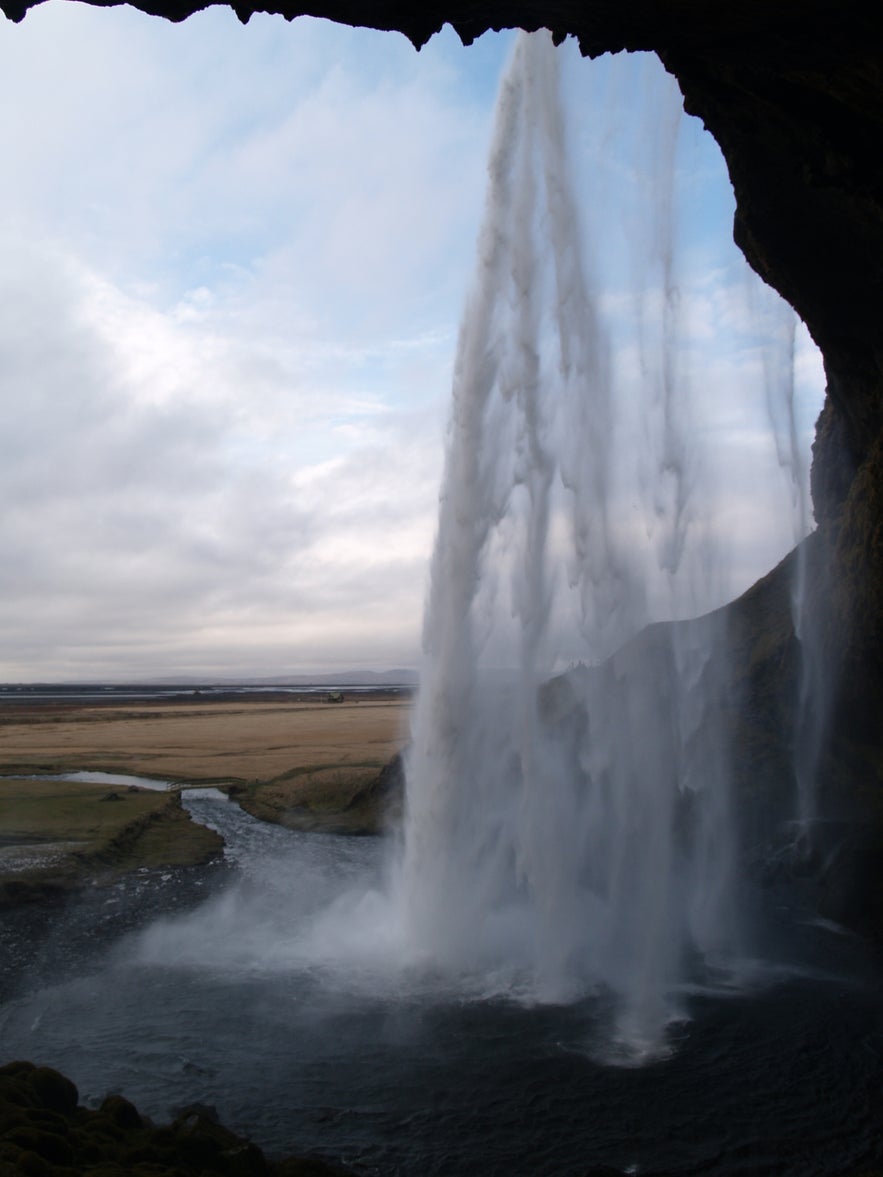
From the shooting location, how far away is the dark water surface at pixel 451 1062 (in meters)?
10.1

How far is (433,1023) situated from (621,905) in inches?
343

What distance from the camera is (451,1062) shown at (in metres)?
12.2

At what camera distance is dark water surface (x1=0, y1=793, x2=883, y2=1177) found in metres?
10.1

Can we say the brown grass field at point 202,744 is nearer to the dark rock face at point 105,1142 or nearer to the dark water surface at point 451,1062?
the dark water surface at point 451,1062

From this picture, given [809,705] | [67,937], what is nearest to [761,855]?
[809,705]

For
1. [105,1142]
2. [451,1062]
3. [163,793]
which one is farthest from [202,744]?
[105,1142]

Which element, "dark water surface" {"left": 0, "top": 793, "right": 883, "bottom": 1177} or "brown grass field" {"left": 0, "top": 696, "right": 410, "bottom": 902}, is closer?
"dark water surface" {"left": 0, "top": 793, "right": 883, "bottom": 1177}

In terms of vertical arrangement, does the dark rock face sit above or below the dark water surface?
above

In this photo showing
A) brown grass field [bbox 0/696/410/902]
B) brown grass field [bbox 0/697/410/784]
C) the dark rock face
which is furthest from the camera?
brown grass field [bbox 0/697/410/784]

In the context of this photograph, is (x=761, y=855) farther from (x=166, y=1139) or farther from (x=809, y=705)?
(x=166, y=1139)

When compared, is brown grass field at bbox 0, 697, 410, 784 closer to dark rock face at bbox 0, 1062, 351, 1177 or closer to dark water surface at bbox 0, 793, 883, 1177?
dark water surface at bbox 0, 793, 883, 1177

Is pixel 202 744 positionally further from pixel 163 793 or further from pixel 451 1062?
pixel 451 1062

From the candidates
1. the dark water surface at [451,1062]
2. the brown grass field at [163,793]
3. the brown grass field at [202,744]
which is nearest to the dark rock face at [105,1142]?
the dark water surface at [451,1062]

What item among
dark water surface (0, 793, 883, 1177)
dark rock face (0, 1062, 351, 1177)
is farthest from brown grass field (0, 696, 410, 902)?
dark rock face (0, 1062, 351, 1177)
